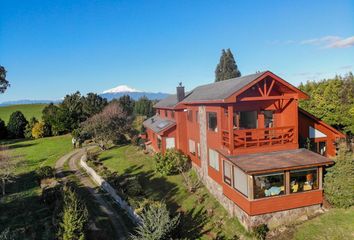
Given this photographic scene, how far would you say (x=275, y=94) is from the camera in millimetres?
21172

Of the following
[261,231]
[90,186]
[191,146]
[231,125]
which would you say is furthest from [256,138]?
[90,186]

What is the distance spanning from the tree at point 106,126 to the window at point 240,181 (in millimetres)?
31480

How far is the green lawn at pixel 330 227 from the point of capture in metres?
15.0

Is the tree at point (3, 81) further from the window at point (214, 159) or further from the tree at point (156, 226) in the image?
the window at point (214, 159)

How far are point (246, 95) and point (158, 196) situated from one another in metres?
11.6

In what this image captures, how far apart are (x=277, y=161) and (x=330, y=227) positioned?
4.56 meters

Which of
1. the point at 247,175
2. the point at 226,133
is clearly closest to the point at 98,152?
the point at 226,133

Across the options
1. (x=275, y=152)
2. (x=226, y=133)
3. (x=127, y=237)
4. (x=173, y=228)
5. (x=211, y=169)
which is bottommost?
(x=127, y=237)

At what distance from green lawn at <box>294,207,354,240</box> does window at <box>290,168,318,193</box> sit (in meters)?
1.86

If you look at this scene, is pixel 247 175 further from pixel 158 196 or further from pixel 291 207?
pixel 158 196

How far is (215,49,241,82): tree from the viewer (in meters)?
71.4

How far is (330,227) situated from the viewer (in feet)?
51.5

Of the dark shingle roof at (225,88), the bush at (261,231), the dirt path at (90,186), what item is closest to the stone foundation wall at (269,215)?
the bush at (261,231)

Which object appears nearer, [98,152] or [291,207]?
[291,207]
